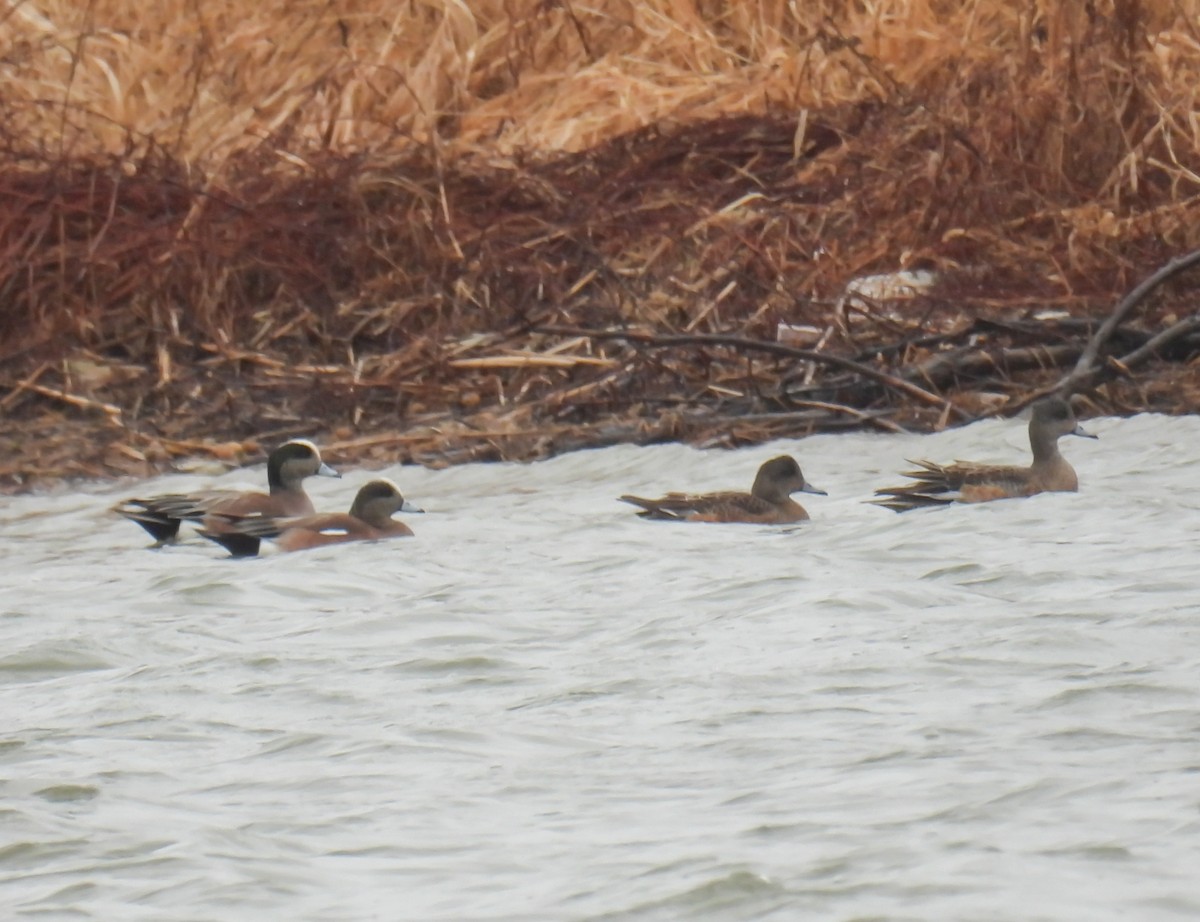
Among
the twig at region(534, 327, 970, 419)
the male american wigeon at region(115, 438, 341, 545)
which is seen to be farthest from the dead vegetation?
the male american wigeon at region(115, 438, 341, 545)

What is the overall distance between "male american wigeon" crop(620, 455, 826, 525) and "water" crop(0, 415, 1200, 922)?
2.7 inches

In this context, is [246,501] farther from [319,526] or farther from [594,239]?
[594,239]

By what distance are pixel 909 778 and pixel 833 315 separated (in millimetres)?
6607

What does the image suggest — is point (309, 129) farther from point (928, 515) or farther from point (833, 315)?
point (928, 515)

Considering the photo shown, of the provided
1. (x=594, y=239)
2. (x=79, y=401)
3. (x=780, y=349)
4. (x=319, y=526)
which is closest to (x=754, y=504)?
(x=319, y=526)

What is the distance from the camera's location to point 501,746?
499 centimetres

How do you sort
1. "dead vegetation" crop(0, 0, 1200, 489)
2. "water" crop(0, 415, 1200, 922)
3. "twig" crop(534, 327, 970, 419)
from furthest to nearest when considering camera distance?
"dead vegetation" crop(0, 0, 1200, 489) → "twig" crop(534, 327, 970, 419) → "water" crop(0, 415, 1200, 922)

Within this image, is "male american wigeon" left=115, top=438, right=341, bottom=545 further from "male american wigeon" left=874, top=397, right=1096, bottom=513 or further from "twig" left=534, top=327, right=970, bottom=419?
"male american wigeon" left=874, top=397, right=1096, bottom=513

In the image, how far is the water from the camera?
400 centimetres

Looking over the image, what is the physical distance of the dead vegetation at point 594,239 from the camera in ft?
34.5

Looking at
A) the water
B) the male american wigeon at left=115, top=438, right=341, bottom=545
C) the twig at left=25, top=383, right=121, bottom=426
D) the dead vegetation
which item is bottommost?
the water

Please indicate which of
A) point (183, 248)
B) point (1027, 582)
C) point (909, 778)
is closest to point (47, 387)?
point (183, 248)

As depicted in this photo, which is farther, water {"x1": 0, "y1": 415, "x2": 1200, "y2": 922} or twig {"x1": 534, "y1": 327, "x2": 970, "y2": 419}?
twig {"x1": 534, "y1": 327, "x2": 970, "y2": 419}

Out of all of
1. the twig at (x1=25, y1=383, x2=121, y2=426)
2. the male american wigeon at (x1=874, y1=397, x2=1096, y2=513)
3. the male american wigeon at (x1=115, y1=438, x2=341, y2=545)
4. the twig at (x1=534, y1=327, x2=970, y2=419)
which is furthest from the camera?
the twig at (x1=25, y1=383, x2=121, y2=426)
